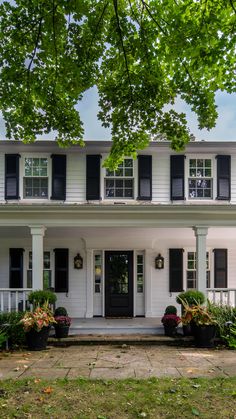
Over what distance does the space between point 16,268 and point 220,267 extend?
6.43m

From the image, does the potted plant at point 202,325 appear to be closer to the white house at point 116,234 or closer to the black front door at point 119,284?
the white house at point 116,234

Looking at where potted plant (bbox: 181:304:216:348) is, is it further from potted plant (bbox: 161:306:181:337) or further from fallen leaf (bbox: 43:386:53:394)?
fallen leaf (bbox: 43:386:53:394)

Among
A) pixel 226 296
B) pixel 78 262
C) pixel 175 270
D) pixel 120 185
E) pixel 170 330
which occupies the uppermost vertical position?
pixel 120 185

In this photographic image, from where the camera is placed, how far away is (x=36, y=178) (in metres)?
10.4

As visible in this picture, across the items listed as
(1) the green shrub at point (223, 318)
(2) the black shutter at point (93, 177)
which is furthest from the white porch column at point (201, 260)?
(2) the black shutter at point (93, 177)

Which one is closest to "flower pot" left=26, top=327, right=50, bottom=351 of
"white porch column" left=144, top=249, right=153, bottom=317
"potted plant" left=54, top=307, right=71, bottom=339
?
"potted plant" left=54, top=307, right=71, bottom=339

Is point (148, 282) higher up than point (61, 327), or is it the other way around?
point (148, 282)

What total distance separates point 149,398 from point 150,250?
259 inches

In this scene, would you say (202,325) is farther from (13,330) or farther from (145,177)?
(145,177)

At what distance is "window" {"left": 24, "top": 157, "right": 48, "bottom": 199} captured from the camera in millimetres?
10383

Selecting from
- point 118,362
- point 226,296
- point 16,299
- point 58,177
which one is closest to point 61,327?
point 16,299

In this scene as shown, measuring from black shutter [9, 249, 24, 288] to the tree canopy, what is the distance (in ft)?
17.0

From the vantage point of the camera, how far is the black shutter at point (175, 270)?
10859 mm

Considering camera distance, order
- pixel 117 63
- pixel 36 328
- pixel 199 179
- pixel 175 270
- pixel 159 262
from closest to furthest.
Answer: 1. pixel 117 63
2. pixel 36 328
3. pixel 199 179
4. pixel 159 262
5. pixel 175 270
